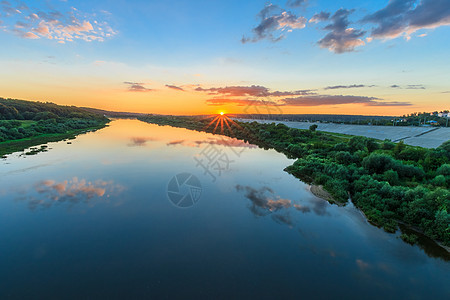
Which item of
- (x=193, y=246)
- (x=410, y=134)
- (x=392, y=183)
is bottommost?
(x=193, y=246)

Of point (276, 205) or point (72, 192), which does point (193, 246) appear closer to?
point (276, 205)

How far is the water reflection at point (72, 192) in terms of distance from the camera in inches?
538

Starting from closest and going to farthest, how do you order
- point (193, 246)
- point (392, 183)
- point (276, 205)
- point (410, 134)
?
point (193, 246), point (276, 205), point (392, 183), point (410, 134)

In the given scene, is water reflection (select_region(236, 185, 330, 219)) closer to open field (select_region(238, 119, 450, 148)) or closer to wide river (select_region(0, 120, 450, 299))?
wide river (select_region(0, 120, 450, 299))

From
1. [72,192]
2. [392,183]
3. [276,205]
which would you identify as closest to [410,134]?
[392,183]

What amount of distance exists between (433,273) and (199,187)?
1479 centimetres

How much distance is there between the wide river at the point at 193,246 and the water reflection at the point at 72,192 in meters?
0.08

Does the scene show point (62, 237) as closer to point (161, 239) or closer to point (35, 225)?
point (35, 225)

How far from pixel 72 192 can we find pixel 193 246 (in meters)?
11.8

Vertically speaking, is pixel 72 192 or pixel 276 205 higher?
pixel 72 192

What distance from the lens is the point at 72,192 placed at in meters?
15.3

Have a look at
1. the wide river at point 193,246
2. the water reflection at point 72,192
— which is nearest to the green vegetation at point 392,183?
the wide river at point 193,246

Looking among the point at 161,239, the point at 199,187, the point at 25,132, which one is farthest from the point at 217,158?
the point at 25,132

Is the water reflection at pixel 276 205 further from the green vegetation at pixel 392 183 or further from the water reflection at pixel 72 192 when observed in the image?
the water reflection at pixel 72 192
